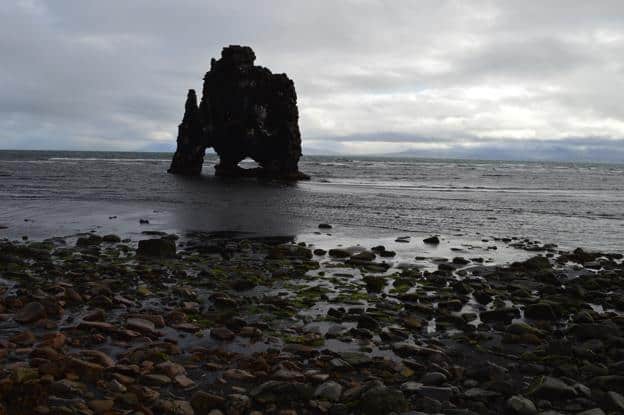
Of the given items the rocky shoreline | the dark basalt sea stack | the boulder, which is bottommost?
the rocky shoreline

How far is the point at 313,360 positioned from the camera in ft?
29.6

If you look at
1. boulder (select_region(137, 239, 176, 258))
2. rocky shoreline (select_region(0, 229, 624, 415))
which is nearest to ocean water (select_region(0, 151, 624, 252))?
boulder (select_region(137, 239, 176, 258))

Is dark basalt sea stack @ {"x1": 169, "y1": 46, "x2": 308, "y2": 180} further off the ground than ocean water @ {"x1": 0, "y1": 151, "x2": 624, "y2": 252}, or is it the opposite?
dark basalt sea stack @ {"x1": 169, "y1": 46, "x2": 308, "y2": 180}

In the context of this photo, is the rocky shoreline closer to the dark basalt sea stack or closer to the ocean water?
the ocean water

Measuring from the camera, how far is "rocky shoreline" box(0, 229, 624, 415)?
7.46 m

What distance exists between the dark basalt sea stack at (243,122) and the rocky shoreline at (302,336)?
214 feet

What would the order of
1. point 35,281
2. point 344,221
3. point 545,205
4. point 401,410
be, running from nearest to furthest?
point 401,410 < point 35,281 < point 344,221 < point 545,205

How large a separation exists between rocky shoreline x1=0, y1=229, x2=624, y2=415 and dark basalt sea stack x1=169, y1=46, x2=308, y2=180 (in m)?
65.3

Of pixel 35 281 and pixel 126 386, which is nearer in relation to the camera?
pixel 126 386

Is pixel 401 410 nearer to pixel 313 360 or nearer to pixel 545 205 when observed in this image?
pixel 313 360

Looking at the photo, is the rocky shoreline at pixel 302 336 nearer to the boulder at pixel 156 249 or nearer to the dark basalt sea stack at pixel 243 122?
the boulder at pixel 156 249

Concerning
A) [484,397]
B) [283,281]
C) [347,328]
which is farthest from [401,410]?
[283,281]

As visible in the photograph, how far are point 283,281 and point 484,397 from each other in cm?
810

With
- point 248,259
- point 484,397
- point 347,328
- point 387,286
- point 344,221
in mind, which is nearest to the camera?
point 484,397
